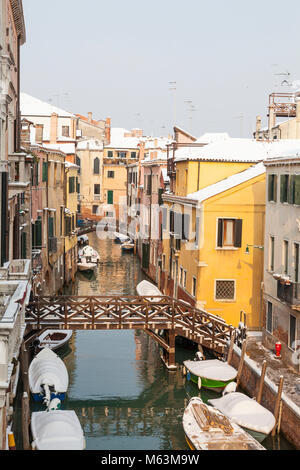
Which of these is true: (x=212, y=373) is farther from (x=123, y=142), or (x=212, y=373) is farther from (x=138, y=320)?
(x=123, y=142)

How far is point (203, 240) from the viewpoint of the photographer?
87.2ft

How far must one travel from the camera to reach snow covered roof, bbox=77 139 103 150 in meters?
76.6

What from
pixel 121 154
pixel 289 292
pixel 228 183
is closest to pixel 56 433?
pixel 289 292

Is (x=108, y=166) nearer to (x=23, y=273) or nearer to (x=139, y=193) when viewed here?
(x=139, y=193)

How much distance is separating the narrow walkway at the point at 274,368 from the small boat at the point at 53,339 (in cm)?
731

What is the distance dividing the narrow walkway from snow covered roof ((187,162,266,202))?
5853mm

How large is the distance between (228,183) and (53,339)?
379 inches

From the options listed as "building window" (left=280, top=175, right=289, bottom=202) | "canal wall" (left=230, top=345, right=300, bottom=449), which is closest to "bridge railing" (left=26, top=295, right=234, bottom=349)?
"canal wall" (left=230, top=345, right=300, bottom=449)

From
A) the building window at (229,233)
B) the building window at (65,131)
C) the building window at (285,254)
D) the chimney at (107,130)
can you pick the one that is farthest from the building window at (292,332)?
the chimney at (107,130)

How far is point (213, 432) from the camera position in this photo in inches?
656

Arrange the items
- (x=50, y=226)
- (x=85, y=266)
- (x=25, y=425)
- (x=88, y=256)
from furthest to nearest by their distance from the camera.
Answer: (x=88, y=256) → (x=85, y=266) → (x=50, y=226) → (x=25, y=425)

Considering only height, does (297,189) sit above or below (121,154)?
below

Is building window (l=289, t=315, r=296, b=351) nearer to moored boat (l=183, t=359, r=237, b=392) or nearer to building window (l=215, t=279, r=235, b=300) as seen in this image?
moored boat (l=183, t=359, r=237, b=392)
